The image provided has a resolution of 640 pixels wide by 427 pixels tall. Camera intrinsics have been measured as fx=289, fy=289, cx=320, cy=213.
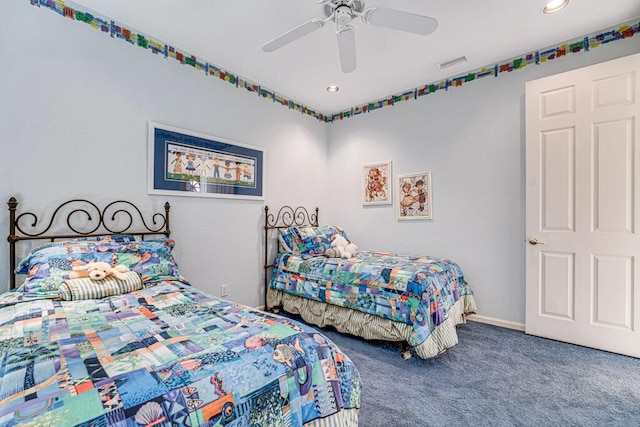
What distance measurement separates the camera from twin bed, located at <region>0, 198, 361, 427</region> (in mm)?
763

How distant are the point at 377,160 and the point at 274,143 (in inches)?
54.4

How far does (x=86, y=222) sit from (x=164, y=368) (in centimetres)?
181

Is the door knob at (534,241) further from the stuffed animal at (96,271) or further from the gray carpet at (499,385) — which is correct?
the stuffed animal at (96,271)

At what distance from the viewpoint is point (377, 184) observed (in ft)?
12.7

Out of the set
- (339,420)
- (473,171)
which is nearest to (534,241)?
(473,171)

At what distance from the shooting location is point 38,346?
1.05 m

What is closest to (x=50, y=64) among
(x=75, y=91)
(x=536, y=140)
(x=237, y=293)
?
(x=75, y=91)

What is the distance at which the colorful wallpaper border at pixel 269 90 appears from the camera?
85.7 inches

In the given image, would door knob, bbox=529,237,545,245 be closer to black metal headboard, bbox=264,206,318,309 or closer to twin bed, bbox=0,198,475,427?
twin bed, bbox=0,198,475,427

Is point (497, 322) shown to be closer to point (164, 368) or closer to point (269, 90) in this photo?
point (164, 368)

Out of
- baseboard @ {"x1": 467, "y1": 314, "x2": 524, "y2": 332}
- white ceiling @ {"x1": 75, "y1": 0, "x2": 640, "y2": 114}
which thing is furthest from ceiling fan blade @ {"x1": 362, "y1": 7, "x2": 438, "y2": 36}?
baseboard @ {"x1": 467, "y1": 314, "x2": 524, "y2": 332}

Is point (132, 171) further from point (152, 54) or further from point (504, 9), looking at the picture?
point (504, 9)

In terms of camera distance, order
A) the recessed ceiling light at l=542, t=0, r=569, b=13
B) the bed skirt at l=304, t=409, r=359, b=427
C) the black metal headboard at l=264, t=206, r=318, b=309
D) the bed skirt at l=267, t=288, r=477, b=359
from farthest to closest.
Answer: the black metal headboard at l=264, t=206, r=318, b=309 < the bed skirt at l=267, t=288, r=477, b=359 < the recessed ceiling light at l=542, t=0, r=569, b=13 < the bed skirt at l=304, t=409, r=359, b=427

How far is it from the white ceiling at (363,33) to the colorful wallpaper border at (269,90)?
2.2 inches
